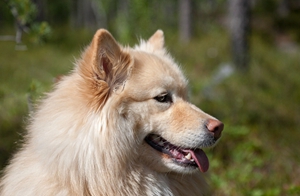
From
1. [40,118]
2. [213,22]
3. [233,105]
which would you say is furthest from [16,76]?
[213,22]

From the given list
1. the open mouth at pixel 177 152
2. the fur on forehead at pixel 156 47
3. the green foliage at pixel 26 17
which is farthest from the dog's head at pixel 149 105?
the green foliage at pixel 26 17

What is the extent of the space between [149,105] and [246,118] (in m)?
3.78

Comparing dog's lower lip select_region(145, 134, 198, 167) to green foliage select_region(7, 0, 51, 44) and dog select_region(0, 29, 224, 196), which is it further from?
green foliage select_region(7, 0, 51, 44)

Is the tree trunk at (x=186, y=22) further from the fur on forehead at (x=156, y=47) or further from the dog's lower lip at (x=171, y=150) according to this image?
the dog's lower lip at (x=171, y=150)

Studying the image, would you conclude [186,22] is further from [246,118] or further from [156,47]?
[156,47]

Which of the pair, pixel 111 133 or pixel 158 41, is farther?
pixel 158 41

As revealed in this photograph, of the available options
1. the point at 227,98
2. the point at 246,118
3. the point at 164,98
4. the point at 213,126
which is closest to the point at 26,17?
the point at 164,98

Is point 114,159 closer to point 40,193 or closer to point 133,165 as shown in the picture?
point 133,165

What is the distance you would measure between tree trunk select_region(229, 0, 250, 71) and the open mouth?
6.54 metres

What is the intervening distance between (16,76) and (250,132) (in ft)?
20.1

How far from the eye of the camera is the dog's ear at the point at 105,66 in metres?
2.45

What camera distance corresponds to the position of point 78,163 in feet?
8.08

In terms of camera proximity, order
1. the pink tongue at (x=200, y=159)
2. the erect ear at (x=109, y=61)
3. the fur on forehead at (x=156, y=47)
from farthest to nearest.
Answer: the fur on forehead at (x=156, y=47)
the pink tongue at (x=200, y=159)
the erect ear at (x=109, y=61)

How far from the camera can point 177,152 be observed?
2.78 metres
